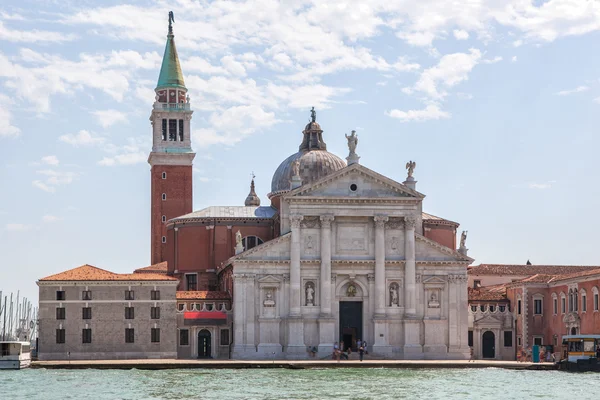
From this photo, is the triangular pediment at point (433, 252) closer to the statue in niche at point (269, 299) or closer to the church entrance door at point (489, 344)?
the church entrance door at point (489, 344)

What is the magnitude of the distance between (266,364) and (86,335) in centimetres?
1085

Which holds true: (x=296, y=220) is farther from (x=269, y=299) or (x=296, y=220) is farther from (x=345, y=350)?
(x=345, y=350)

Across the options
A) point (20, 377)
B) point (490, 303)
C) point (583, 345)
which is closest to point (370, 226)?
point (490, 303)

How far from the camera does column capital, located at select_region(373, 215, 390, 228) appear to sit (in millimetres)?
71500

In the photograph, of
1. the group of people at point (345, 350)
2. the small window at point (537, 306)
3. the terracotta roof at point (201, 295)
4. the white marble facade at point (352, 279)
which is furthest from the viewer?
the small window at point (537, 306)

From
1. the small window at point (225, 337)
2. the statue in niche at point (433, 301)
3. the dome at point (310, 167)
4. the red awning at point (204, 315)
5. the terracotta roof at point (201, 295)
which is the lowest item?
the small window at point (225, 337)

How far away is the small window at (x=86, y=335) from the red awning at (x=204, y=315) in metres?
5.39

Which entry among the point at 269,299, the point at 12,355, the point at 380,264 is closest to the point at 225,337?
the point at 269,299

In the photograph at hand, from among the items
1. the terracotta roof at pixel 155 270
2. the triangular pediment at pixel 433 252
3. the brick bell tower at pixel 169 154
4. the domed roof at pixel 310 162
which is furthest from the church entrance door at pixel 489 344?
the brick bell tower at pixel 169 154

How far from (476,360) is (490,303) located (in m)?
4.90

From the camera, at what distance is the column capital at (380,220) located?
71.5m

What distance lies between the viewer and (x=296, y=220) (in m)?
71.1

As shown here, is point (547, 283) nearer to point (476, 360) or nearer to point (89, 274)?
point (476, 360)

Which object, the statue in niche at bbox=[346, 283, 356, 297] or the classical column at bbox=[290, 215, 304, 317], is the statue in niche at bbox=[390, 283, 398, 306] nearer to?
the statue in niche at bbox=[346, 283, 356, 297]
